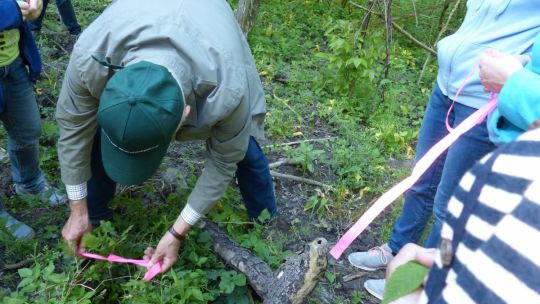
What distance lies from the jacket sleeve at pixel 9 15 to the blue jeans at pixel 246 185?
631 mm

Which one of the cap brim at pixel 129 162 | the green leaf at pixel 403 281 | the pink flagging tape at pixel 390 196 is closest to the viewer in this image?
the green leaf at pixel 403 281

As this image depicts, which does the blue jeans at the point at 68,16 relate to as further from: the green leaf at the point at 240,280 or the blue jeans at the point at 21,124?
the green leaf at the point at 240,280

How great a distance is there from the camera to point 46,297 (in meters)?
1.69

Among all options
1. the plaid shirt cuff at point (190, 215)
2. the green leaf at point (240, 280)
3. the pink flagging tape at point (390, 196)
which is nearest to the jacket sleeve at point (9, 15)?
the plaid shirt cuff at point (190, 215)

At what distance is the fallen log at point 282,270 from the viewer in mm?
1794

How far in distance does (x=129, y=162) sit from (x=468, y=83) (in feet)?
4.56

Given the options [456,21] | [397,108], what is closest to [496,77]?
[397,108]

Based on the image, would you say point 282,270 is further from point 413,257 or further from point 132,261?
point 413,257

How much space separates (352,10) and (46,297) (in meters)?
5.96

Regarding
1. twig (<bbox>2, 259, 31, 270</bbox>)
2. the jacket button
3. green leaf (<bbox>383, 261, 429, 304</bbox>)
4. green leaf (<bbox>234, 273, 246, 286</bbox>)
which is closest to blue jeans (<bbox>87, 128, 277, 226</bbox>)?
twig (<bbox>2, 259, 31, 270</bbox>)

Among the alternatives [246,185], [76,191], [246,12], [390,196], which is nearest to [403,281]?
[390,196]

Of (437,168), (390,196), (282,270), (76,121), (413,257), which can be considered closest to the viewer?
(413,257)

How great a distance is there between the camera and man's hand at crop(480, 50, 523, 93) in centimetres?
139

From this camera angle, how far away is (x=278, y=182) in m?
3.26
